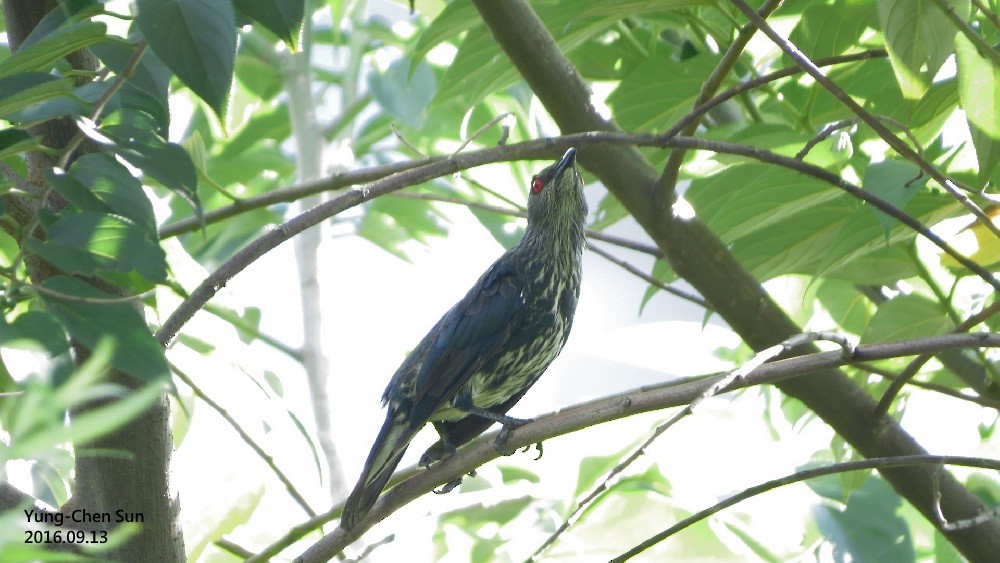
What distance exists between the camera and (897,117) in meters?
2.19

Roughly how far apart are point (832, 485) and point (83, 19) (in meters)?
2.07

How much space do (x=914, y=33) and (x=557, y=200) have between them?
1.74m

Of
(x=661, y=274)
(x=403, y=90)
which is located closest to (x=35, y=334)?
(x=661, y=274)

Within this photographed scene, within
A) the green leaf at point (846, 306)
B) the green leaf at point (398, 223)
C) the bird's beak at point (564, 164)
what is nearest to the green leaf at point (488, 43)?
the bird's beak at point (564, 164)

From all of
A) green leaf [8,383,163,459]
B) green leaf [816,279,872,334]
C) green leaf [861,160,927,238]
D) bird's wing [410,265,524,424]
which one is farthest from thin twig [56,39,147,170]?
green leaf [816,279,872,334]

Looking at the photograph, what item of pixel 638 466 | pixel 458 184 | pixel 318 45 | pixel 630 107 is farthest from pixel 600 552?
pixel 318 45

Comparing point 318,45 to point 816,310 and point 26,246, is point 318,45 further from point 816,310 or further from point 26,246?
point 26,246

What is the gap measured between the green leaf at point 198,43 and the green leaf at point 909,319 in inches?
65.1

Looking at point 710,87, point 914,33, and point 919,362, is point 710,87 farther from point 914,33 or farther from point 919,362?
point 919,362

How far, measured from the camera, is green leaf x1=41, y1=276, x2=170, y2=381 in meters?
1.01

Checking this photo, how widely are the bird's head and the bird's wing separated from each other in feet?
1.15

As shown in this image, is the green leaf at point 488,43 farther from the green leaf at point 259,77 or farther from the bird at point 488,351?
the green leaf at point 259,77

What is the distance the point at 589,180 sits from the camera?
277cm

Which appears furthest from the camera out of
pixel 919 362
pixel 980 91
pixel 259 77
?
pixel 259 77
